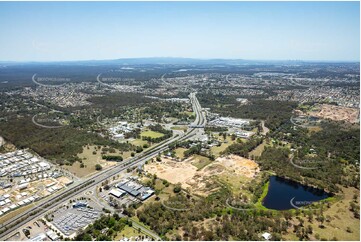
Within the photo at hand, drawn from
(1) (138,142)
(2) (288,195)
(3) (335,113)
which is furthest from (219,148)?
(3) (335,113)

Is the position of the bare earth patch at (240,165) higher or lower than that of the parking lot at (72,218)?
higher

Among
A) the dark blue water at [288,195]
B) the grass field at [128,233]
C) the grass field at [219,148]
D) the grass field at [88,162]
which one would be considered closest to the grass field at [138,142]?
the grass field at [88,162]

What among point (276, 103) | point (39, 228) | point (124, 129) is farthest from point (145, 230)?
point (276, 103)

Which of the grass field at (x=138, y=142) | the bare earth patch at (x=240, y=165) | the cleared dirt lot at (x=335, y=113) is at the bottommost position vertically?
the grass field at (x=138, y=142)

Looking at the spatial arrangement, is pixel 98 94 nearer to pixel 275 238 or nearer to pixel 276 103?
pixel 276 103

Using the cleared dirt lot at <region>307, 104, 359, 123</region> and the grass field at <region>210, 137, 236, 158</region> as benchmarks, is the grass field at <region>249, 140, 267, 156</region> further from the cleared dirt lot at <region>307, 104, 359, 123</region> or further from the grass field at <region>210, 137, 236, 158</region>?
the cleared dirt lot at <region>307, 104, 359, 123</region>

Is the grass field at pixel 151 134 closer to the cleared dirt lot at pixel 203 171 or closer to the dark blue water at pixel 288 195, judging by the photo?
the cleared dirt lot at pixel 203 171

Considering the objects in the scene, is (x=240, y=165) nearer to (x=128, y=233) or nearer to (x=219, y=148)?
(x=219, y=148)
